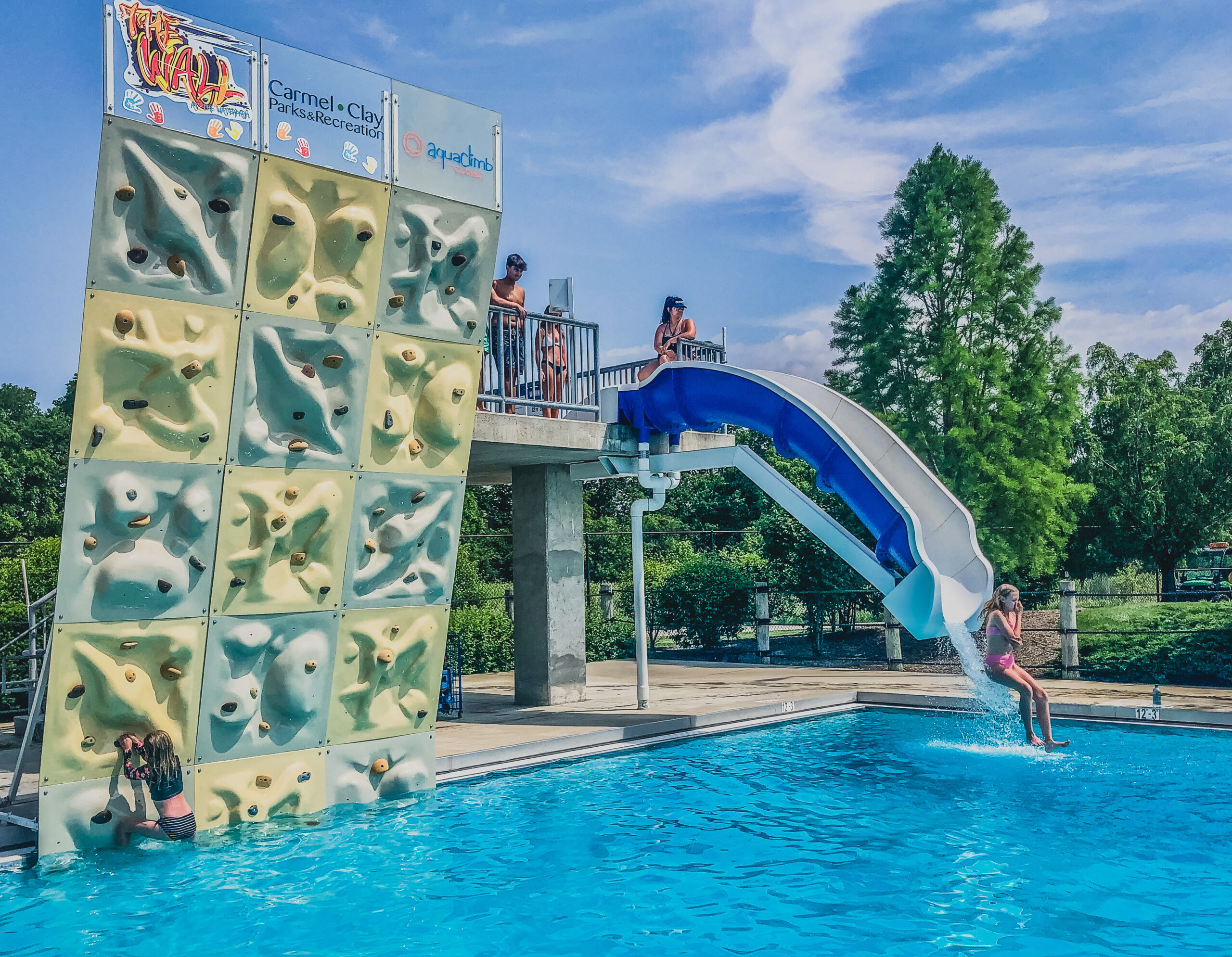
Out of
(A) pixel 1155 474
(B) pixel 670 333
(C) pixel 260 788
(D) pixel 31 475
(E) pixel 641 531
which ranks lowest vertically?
(C) pixel 260 788

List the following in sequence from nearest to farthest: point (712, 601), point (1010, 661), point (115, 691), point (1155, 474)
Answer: point (115, 691), point (1010, 661), point (712, 601), point (1155, 474)

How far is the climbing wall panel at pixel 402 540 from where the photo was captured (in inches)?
366

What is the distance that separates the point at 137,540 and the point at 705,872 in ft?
16.3

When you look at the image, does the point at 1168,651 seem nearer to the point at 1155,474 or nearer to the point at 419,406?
the point at 419,406

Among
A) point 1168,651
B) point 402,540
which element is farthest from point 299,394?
point 1168,651

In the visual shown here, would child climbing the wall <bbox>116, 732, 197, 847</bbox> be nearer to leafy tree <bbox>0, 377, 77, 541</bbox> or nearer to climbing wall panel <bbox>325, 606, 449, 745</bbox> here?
climbing wall panel <bbox>325, 606, 449, 745</bbox>

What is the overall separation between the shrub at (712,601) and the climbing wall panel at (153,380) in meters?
15.5

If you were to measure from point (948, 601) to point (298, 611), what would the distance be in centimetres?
592

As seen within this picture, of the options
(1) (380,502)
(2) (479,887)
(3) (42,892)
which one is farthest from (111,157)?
(2) (479,887)

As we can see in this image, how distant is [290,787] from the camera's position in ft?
30.0

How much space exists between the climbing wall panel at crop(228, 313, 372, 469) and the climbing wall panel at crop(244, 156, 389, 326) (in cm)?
16

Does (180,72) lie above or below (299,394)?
above

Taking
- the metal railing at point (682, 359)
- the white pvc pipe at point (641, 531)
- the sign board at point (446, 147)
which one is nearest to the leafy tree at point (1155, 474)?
the metal railing at point (682, 359)

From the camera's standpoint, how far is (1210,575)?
32.8m
